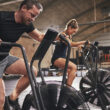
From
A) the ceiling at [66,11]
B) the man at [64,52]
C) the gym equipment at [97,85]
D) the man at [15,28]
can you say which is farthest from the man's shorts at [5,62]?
the ceiling at [66,11]

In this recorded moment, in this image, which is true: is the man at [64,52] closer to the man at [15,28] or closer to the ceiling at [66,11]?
the man at [15,28]

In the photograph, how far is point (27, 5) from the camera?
1.63 meters

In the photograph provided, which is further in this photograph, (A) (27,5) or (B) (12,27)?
(B) (12,27)

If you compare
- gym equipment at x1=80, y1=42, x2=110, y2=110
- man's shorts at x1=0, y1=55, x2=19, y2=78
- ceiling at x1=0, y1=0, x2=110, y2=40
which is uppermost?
ceiling at x1=0, y1=0, x2=110, y2=40

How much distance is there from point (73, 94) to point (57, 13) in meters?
9.73

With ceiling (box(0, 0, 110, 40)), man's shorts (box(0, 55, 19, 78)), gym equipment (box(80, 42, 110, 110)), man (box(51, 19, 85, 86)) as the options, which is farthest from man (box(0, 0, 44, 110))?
ceiling (box(0, 0, 110, 40))

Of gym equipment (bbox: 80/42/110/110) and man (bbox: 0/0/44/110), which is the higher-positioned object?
man (bbox: 0/0/44/110)

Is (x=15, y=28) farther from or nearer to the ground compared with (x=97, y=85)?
farther from the ground

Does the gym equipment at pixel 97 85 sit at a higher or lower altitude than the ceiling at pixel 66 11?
lower

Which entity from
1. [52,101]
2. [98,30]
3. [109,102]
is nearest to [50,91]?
[52,101]

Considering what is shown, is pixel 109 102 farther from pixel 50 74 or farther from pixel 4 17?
pixel 50 74

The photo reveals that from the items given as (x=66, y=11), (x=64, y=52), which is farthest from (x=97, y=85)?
(x=66, y=11)

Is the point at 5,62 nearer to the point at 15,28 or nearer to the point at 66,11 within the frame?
the point at 15,28

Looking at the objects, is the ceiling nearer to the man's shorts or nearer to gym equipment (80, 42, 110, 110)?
gym equipment (80, 42, 110, 110)
